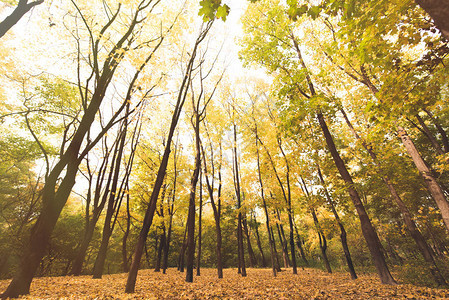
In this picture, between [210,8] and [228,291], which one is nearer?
[210,8]

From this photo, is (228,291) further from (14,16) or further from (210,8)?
(14,16)

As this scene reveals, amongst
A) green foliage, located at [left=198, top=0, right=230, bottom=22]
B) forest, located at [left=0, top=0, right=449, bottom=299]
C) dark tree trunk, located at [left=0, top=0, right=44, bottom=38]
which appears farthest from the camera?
dark tree trunk, located at [left=0, top=0, right=44, bottom=38]

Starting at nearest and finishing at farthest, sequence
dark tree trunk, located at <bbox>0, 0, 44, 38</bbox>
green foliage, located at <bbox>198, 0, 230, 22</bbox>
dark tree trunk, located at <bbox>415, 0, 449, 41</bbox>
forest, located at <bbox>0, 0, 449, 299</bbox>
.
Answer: dark tree trunk, located at <bbox>415, 0, 449, 41</bbox>
green foliage, located at <bbox>198, 0, 230, 22</bbox>
forest, located at <bbox>0, 0, 449, 299</bbox>
dark tree trunk, located at <bbox>0, 0, 44, 38</bbox>

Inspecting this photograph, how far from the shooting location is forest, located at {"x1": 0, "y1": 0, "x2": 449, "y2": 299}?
465 cm

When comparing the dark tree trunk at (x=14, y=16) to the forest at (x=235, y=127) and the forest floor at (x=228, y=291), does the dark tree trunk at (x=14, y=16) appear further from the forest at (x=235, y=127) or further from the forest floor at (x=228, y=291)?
the forest floor at (x=228, y=291)

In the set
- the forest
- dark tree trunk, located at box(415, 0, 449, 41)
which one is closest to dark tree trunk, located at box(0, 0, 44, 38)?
the forest

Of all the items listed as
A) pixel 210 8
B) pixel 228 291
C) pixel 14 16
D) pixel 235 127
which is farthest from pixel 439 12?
pixel 235 127

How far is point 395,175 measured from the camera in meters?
12.0

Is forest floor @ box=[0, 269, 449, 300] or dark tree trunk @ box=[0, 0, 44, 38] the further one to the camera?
dark tree trunk @ box=[0, 0, 44, 38]

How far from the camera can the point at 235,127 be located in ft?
58.4

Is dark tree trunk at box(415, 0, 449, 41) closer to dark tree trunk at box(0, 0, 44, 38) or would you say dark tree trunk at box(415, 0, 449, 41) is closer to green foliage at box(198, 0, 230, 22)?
green foliage at box(198, 0, 230, 22)

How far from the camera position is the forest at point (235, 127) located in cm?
465

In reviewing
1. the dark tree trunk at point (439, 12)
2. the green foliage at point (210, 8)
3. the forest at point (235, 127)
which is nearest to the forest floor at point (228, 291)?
the forest at point (235, 127)

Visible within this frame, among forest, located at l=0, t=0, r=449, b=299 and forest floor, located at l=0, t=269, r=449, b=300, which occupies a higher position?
forest, located at l=0, t=0, r=449, b=299
